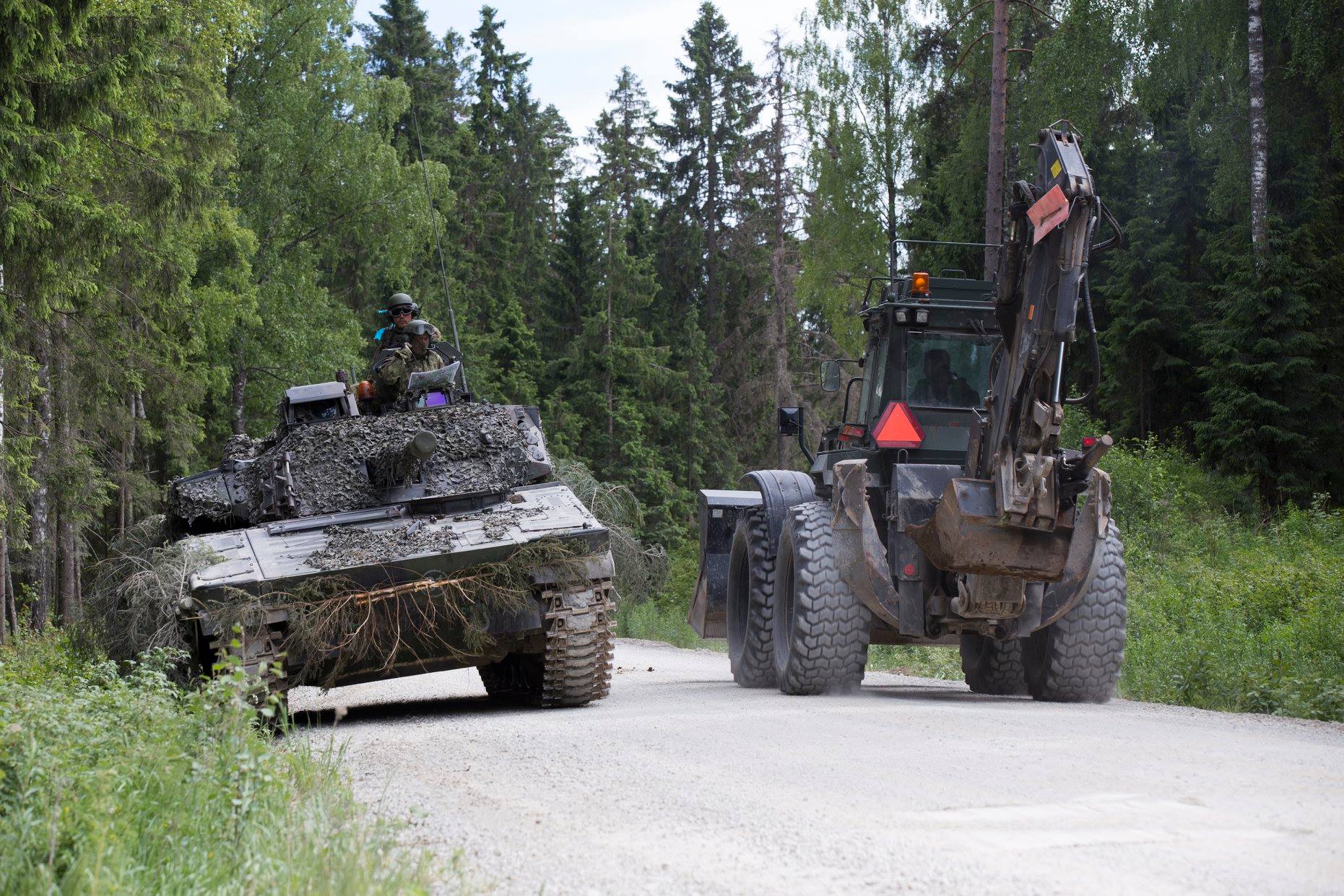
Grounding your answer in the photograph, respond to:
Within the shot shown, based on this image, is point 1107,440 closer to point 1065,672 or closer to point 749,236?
point 1065,672

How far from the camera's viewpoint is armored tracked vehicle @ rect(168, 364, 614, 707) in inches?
336

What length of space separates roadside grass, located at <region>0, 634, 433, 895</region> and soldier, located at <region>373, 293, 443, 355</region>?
5611 mm

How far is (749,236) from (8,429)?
2927 centimetres

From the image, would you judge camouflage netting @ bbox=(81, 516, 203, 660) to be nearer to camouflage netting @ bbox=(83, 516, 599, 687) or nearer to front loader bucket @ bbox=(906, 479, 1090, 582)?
camouflage netting @ bbox=(83, 516, 599, 687)

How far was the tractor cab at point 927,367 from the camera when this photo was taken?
10219mm

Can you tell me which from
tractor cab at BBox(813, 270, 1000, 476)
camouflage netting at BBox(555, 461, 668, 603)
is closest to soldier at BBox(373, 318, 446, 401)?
tractor cab at BBox(813, 270, 1000, 476)

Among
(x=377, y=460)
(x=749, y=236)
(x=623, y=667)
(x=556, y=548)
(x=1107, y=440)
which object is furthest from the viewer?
(x=749, y=236)

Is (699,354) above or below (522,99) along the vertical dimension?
below

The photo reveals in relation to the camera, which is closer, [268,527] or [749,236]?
[268,527]

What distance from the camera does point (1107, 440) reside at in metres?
8.35

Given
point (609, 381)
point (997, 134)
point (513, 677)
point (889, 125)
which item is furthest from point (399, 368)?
point (609, 381)

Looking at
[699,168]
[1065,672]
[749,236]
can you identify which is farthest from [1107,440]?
[699,168]

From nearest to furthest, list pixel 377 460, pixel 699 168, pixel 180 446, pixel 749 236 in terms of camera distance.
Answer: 1. pixel 377 460
2. pixel 180 446
3. pixel 749 236
4. pixel 699 168

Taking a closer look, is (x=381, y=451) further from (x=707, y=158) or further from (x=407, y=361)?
(x=707, y=158)
